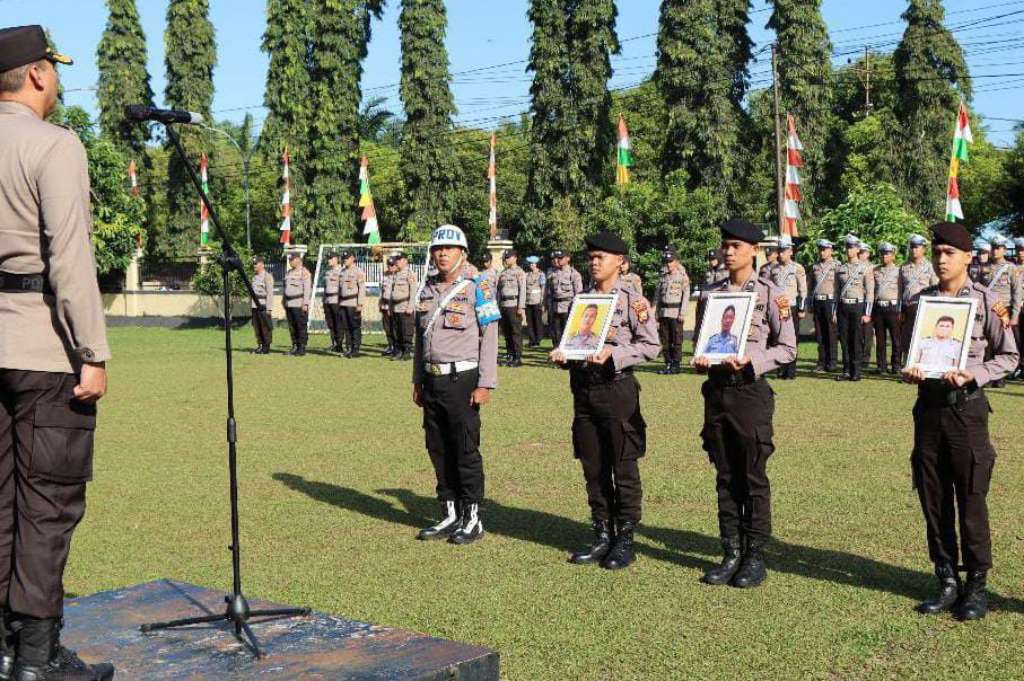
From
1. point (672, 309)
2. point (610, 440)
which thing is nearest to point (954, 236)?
point (610, 440)

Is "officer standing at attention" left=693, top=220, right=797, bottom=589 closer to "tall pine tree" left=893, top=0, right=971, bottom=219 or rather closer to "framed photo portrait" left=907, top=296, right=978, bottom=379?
"framed photo portrait" left=907, top=296, right=978, bottom=379

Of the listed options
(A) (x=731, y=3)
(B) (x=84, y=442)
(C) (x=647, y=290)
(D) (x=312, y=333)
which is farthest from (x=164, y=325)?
(B) (x=84, y=442)

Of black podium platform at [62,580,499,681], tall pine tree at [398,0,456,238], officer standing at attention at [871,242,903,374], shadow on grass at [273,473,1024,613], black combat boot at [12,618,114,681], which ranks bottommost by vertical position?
shadow on grass at [273,473,1024,613]

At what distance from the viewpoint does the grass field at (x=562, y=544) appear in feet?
17.7

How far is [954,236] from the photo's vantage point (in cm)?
601

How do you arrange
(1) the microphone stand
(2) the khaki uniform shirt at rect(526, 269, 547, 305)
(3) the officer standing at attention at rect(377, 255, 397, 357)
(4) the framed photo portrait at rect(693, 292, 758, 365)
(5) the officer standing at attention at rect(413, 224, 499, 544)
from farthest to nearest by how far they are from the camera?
1. (2) the khaki uniform shirt at rect(526, 269, 547, 305)
2. (3) the officer standing at attention at rect(377, 255, 397, 357)
3. (5) the officer standing at attention at rect(413, 224, 499, 544)
4. (4) the framed photo portrait at rect(693, 292, 758, 365)
5. (1) the microphone stand

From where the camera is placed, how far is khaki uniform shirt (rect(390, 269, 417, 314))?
23.1 meters

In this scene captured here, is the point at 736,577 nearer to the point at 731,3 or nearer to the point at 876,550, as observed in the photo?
the point at 876,550

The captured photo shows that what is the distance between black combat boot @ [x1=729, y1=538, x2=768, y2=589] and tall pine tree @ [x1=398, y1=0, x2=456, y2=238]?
4126 centimetres

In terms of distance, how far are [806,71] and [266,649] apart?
4482 cm

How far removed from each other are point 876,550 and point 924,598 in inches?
38.3

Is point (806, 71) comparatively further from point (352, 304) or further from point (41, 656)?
point (41, 656)

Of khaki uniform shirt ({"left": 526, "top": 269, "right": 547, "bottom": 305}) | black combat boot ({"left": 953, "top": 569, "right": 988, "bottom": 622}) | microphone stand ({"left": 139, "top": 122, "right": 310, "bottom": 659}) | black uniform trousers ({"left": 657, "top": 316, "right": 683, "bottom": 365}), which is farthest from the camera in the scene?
khaki uniform shirt ({"left": 526, "top": 269, "right": 547, "bottom": 305})

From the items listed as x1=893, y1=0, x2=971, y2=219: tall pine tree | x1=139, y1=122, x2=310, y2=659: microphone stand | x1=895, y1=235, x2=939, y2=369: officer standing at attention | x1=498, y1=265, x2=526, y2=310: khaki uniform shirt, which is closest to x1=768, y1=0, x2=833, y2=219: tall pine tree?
x1=893, y1=0, x2=971, y2=219: tall pine tree
